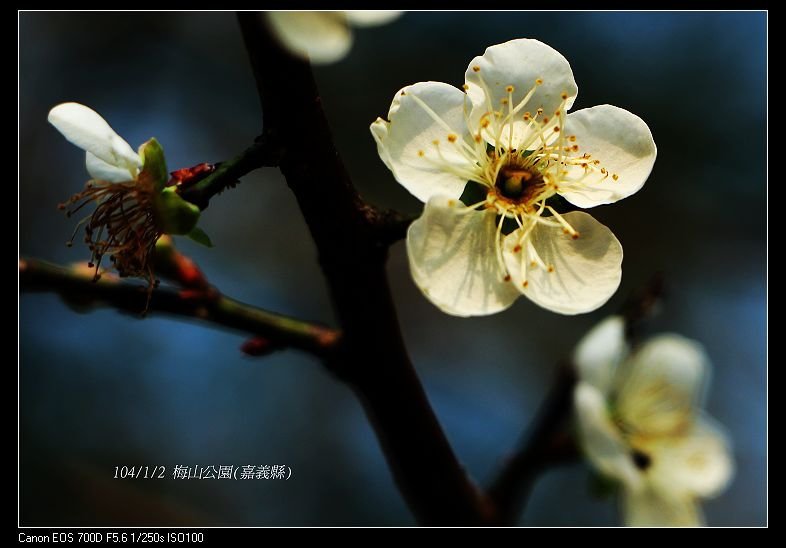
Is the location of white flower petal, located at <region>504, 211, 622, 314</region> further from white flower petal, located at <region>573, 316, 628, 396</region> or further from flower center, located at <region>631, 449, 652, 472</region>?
flower center, located at <region>631, 449, 652, 472</region>

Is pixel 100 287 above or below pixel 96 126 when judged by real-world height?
below

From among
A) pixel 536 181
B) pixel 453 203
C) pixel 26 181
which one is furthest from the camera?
pixel 26 181

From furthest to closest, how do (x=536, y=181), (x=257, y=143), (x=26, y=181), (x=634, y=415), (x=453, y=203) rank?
(x=26, y=181)
(x=634, y=415)
(x=536, y=181)
(x=453, y=203)
(x=257, y=143)

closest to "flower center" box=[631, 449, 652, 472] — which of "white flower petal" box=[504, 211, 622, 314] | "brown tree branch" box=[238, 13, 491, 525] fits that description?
"brown tree branch" box=[238, 13, 491, 525]

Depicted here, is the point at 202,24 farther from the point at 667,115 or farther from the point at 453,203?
the point at 453,203

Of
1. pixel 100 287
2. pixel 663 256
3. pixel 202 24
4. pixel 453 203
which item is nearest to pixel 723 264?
pixel 663 256

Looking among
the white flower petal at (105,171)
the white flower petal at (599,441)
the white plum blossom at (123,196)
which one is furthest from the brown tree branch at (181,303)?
the white flower petal at (599,441)
